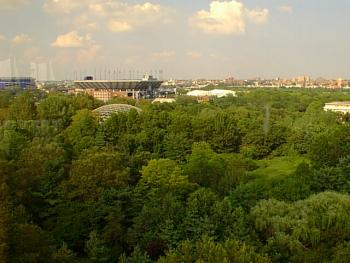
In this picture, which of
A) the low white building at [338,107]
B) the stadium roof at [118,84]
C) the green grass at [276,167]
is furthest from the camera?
the stadium roof at [118,84]

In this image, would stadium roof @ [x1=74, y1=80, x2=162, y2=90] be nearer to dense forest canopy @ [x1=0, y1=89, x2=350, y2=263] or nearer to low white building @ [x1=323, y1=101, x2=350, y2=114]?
low white building @ [x1=323, y1=101, x2=350, y2=114]

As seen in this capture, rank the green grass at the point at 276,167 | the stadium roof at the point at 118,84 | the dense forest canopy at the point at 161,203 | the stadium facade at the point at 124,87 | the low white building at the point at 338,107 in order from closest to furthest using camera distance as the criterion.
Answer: the dense forest canopy at the point at 161,203 < the green grass at the point at 276,167 < the low white building at the point at 338,107 < the stadium facade at the point at 124,87 < the stadium roof at the point at 118,84

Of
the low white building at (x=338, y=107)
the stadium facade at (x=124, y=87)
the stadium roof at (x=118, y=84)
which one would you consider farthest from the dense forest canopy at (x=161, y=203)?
the stadium roof at (x=118, y=84)

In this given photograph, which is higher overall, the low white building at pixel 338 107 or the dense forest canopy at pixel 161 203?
the low white building at pixel 338 107

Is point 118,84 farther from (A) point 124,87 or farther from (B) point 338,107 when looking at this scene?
(B) point 338,107

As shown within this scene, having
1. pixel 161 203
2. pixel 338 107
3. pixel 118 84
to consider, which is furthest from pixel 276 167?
pixel 118 84

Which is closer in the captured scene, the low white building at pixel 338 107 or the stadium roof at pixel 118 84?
the low white building at pixel 338 107

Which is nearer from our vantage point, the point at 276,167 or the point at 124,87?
the point at 276,167

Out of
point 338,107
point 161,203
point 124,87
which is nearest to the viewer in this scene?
point 161,203

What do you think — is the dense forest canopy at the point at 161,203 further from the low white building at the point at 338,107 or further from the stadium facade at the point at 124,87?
the stadium facade at the point at 124,87
